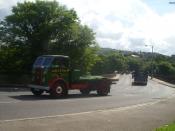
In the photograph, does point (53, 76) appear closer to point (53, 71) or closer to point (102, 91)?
point (53, 71)

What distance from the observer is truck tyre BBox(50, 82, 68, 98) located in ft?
89.8

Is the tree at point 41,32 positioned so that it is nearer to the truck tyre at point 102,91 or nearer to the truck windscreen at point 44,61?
the truck tyre at point 102,91

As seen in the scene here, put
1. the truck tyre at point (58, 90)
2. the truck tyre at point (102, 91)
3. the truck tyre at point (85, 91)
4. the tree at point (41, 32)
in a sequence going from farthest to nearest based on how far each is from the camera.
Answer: the tree at point (41, 32), the truck tyre at point (102, 91), the truck tyre at point (85, 91), the truck tyre at point (58, 90)

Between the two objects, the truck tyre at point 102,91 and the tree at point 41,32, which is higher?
the tree at point 41,32

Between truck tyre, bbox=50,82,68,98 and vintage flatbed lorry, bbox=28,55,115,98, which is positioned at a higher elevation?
vintage flatbed lorry, bbox=28,55,115,98

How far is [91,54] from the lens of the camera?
2071 inches

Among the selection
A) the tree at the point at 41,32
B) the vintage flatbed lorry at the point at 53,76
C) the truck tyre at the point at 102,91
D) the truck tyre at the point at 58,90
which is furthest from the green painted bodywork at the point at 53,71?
the tree at the point at 41,32

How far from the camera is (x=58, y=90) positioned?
27.8 m

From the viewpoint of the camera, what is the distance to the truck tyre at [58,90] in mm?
27359

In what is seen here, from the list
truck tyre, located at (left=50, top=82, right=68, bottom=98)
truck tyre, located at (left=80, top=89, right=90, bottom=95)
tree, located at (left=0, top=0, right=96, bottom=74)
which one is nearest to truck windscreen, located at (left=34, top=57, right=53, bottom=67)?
truck tyre, located at (left=50, top=82, right=68, bottom=98)

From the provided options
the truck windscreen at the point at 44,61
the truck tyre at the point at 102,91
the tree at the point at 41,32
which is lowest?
the truck tyre at the point at 102,91

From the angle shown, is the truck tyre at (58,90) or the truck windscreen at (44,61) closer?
the truck tyre at (58,90)

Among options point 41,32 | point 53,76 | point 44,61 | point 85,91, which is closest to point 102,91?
point 85,91

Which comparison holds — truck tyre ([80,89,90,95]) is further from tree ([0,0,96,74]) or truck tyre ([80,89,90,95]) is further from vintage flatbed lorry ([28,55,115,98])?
tree ([0,0,96,74])
